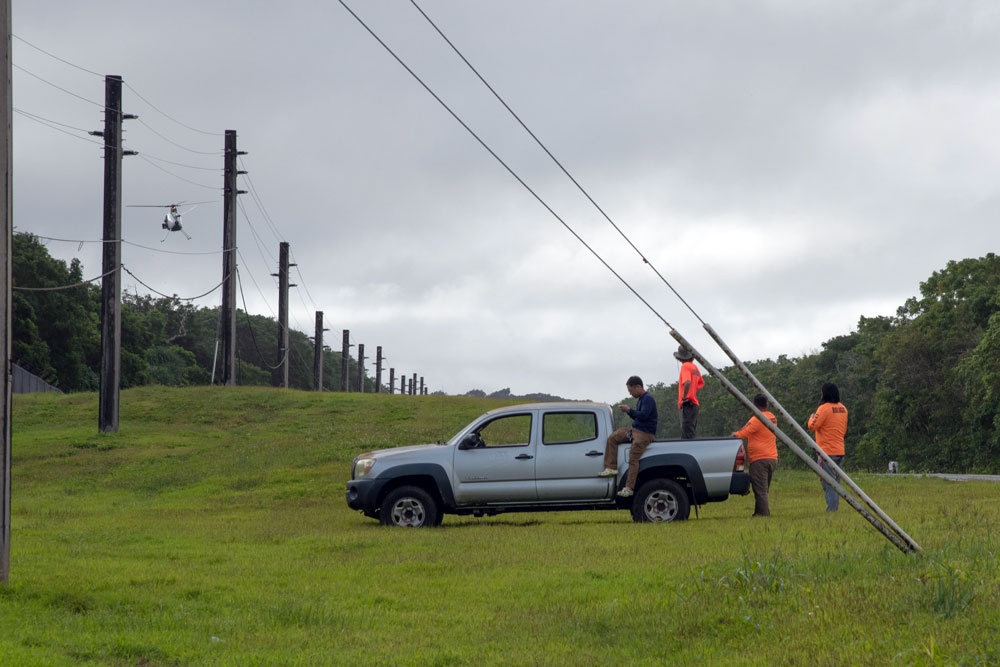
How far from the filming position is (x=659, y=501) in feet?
55.9

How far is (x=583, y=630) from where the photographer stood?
30.6ft

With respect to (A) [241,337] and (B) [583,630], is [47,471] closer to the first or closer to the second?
(B) [583,630]

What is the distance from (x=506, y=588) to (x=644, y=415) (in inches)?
239

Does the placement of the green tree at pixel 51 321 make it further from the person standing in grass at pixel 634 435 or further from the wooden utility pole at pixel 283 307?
the person standing in grass at pixel 634 435

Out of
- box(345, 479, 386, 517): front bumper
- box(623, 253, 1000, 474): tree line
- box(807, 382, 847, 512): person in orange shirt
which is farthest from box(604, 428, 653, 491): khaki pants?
box(623, 253, 1000, 474): tree line

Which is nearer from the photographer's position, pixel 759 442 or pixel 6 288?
pixel 6 288

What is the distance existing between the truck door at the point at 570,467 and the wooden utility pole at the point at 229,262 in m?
28.0

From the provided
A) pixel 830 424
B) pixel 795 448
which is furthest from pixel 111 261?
pixel 795 448

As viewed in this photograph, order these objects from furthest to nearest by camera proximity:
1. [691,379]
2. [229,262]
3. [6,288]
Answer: [229,262]
[691,379]
[6,288]

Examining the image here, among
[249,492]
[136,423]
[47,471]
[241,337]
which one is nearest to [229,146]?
[136,423]

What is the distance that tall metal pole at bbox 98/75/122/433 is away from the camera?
107ft

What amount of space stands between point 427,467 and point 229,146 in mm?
30901

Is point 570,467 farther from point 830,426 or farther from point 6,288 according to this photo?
point 6,288

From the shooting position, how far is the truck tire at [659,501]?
16969mm
